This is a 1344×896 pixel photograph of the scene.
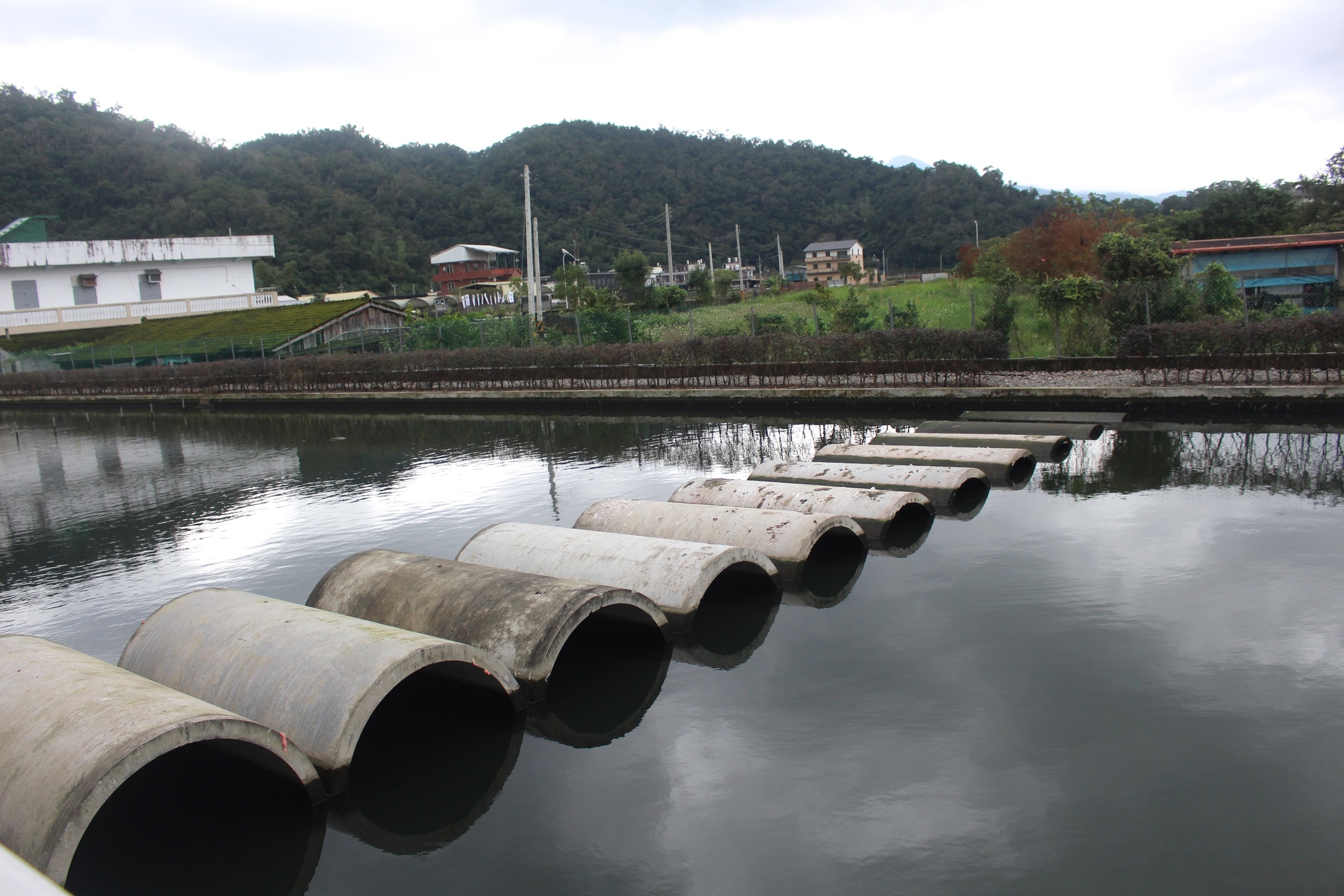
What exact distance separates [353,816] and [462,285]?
261 ft

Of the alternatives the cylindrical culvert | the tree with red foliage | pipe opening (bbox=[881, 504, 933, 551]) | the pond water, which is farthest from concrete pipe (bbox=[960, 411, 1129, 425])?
the tree with red foliage

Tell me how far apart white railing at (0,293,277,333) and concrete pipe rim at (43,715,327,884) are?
49.0 meters

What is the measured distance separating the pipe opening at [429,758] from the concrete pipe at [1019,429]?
918 cm

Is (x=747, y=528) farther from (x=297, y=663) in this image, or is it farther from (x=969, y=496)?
(x=297, y=663)

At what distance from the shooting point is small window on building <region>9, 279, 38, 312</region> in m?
48.9

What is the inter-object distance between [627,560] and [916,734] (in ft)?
8.29

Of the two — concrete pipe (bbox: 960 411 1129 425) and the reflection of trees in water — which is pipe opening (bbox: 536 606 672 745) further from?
concrete pipe (bbox: 960 411 1129 425)

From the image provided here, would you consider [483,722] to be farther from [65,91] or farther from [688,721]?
[65,91]

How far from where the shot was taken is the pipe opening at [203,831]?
14.2 feet

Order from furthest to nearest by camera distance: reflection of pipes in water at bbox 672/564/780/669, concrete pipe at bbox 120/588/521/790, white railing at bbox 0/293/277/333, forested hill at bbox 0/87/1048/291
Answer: forested hill at bbox 0/87/1048/291, white railing at bbox 0/293/277/333, reflection of pipes in water at bbox 672/564/780/669, concrete pipe at bbox 120/588/521/790

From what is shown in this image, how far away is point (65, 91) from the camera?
288 ft

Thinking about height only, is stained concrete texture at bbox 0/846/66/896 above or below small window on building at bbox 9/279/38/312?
below

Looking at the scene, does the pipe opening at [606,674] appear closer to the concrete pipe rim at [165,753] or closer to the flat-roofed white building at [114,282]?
the concrete pipe rim at [165,753]

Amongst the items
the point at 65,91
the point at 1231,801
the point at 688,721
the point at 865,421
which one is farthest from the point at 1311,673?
the point at 65,91
